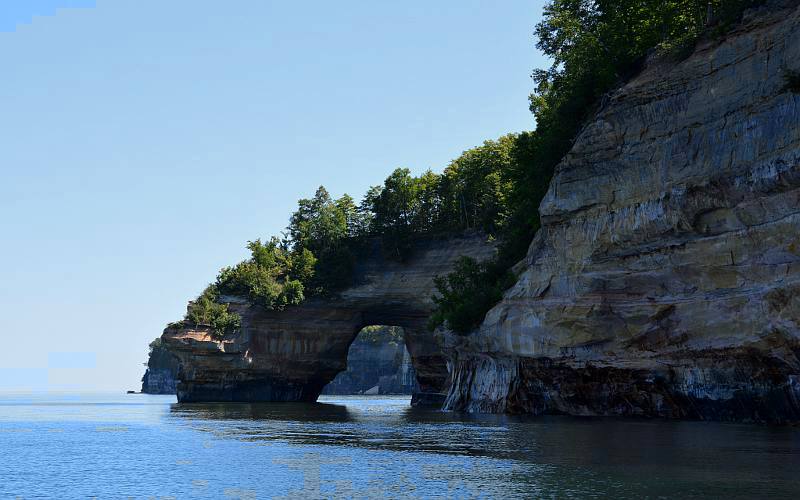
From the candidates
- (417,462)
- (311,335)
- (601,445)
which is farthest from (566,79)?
(311,335)

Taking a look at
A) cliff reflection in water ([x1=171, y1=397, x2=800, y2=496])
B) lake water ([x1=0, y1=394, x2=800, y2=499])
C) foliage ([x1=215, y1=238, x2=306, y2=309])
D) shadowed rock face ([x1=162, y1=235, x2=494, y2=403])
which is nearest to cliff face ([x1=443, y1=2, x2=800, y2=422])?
cliff reflection in water ([x1=171, y1=397, x2=800, y2=496])

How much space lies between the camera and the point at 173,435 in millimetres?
46438

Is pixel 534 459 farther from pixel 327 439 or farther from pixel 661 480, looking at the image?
pixel 327 439

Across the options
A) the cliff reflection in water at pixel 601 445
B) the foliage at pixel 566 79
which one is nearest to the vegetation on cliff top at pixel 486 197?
the foliage at pixel 566 79

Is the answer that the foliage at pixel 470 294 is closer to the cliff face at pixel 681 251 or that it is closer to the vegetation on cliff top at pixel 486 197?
the vegetation on cliff top at pixel 486 197

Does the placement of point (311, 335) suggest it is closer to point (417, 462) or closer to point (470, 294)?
point (470, 294)

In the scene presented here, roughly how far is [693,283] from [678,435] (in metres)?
9.61

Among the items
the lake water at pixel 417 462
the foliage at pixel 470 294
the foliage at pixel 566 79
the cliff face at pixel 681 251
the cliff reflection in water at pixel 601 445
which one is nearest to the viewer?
the lake water at pixel 417 462

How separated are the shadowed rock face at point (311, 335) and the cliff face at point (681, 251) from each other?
3108 cm

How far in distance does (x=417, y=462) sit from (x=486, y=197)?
56.9m

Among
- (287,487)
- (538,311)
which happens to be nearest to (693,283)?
(538,311)

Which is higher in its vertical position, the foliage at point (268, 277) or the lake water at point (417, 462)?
the foliage at point (268, 277)

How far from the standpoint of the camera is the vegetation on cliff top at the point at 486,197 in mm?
56188

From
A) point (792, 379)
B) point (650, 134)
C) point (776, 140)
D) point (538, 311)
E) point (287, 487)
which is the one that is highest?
point (650, 134)
